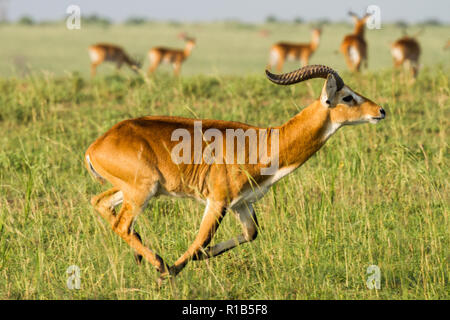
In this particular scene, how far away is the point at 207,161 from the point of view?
527 centimetres

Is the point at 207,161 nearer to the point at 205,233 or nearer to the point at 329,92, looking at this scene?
the point at 205,233

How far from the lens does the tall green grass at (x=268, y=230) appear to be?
15.8 ft

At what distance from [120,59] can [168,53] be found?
1662 millimetres

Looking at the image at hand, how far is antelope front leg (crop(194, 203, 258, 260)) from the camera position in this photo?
533 centimetres

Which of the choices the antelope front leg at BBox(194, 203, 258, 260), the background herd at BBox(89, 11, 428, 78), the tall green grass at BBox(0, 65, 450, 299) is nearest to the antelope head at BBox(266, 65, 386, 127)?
the tall green grass at BBox(0, 65, 450, 299)

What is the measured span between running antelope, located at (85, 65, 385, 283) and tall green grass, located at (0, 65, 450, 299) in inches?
7.4

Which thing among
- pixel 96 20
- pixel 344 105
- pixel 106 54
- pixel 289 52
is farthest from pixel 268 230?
pixel 96 20

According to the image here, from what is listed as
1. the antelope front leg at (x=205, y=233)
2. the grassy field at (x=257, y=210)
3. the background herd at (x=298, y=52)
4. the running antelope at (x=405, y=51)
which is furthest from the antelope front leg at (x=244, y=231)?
the running antelope at (x=405, y=51)

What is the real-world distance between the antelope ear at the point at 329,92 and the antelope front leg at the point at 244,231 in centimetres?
97

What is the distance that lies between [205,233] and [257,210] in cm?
159

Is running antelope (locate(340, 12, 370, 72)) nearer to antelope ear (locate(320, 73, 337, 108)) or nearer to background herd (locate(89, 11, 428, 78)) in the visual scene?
background herd (locate(89, 11, 428, 78))

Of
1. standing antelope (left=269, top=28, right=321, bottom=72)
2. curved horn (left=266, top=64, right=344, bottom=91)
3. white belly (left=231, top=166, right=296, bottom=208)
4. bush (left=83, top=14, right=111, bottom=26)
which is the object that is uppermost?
bush (left=83, top=14, right=111, bottom=26)
